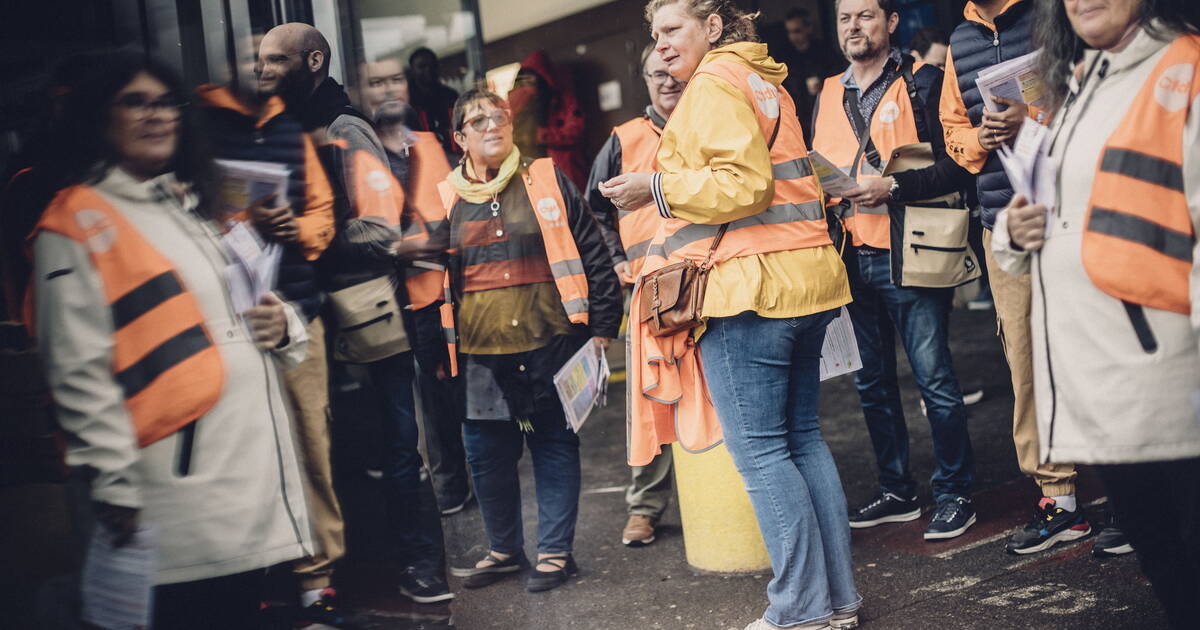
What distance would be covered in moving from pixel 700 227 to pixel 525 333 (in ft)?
3.84

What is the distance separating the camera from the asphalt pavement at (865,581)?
3173 mm

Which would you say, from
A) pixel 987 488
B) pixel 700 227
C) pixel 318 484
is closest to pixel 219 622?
pixel 318 484

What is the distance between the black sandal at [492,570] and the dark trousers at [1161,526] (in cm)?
241

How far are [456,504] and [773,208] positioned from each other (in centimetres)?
205

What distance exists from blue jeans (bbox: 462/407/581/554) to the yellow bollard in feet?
1.50

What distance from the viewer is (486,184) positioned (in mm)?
4141

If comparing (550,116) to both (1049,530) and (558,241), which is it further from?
(1049,530)

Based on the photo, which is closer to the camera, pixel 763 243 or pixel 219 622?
pixel 219 622

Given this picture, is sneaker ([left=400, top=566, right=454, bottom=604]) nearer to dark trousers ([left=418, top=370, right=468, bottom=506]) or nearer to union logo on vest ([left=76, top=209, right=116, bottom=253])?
dark trousers ([left=418, top=370, right=468, bottom=506])

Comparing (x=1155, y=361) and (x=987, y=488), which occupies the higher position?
(x=1155, y=361)

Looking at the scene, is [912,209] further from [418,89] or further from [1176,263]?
[418,89]

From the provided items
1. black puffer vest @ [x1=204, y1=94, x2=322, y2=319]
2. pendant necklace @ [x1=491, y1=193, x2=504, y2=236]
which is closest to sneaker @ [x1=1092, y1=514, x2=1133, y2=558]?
pendant necklace @ [x1=491, y1=193, x2=504, y2=236]

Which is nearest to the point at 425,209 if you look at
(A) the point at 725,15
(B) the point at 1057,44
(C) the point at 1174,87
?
(A) the point at 725,15

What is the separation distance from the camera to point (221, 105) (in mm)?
2396
